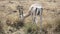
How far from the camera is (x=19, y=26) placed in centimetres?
991

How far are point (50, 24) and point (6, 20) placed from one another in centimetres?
213

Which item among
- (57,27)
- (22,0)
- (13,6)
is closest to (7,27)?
(57,27)

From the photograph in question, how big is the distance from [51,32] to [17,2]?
635cm

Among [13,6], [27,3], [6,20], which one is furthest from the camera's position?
[27,3]

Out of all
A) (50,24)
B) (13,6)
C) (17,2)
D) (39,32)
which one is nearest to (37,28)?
(39,32)

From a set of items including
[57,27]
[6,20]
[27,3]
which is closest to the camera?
[57,27]

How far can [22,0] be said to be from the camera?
1580 cm

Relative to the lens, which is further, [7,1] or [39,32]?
[7,1]

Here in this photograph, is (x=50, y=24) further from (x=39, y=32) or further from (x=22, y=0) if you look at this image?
(x=22, y=0)

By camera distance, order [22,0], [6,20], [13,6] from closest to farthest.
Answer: [6,20] < [13,6] < [22,0]

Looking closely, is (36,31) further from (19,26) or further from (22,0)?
(22,0)

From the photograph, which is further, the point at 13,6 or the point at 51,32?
the point at 13,6

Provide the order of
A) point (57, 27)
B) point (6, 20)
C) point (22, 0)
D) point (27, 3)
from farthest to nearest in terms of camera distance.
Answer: point (22, 0), point (27, 3), point (6, 20), point (57, 27)

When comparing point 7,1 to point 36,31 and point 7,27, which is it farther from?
point 36,31
